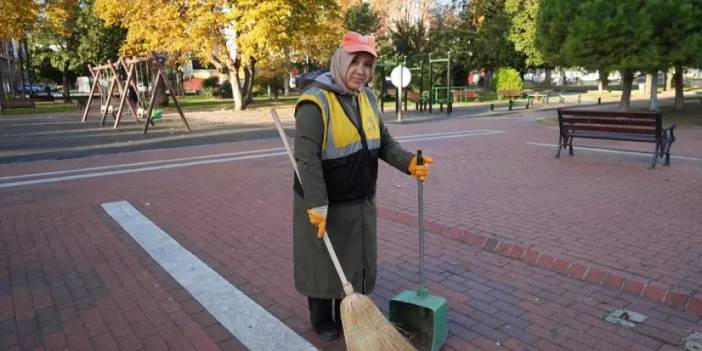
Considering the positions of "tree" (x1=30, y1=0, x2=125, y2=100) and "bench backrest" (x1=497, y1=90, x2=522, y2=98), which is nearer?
"tree" (x1=30, y1=0, x2=125, y2=100)

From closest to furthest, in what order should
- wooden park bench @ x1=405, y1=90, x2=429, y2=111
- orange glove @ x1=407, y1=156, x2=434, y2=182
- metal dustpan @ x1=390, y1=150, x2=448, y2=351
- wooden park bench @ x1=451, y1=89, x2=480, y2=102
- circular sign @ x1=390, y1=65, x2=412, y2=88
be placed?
1. metal dustpan @ x1=390, y1=150, x2=448, y2=351
2. orange glove @ x1=407, y1=156, x2=434, y2=182
3. circular sign @ x1=390, y1=65, x2=412, y2=88
4. wooden park bench @ x1=405, y1=90, x2=429, y2=111
5. wooden park bench @ x1=451, y1=89, x2=480, y2=102

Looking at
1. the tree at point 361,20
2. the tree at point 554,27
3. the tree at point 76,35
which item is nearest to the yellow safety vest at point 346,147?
the tree at point 554,27

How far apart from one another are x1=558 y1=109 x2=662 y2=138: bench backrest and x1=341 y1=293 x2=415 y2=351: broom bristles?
7366 millimetres

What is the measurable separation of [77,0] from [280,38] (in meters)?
15.7

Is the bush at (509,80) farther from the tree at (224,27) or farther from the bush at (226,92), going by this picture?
the bush at (226,92)

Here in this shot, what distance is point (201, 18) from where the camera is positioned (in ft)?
73.5

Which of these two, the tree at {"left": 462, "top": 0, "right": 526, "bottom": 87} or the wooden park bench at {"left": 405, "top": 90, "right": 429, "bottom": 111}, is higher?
the tree at {"left": 462, "top": 0, "right": 526, "bottom": 87}

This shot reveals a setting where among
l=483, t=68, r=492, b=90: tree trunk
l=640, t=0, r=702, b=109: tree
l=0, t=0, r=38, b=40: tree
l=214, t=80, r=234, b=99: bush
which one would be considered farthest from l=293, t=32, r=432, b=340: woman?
l=483, t=68, r=492, b=90: tree trunk

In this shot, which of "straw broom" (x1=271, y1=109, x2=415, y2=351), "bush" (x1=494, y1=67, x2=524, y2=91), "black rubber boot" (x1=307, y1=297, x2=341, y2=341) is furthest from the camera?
"bush" (x1=494, y1=67, x2=524, y2=91)

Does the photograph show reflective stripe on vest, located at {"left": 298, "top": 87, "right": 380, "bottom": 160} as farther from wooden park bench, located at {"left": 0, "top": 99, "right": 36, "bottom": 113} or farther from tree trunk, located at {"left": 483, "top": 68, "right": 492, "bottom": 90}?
tree trunk, located at {"left": 483, "top": 68, "right": 492, "bottom": 90}

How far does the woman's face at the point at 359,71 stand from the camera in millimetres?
2744

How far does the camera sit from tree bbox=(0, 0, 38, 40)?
22562 mm

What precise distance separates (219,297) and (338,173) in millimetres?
1521

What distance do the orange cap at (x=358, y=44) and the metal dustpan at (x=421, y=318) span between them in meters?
0.70
